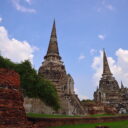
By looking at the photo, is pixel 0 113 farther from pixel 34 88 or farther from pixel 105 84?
pixel 105 84

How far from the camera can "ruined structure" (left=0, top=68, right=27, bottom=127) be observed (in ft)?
Answer: 26.1

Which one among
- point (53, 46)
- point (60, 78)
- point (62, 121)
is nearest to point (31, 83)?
point (62, 121)

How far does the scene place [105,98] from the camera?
1923 inches

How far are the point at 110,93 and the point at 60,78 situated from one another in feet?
58.6

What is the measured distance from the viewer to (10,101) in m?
8.30

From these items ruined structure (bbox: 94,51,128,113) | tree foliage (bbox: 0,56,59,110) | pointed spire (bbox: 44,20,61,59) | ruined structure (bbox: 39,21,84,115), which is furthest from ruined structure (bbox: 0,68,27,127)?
ruined structure (bbox: 94,51,128,113)

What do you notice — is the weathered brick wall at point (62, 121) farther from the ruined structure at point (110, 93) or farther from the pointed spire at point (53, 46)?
the ruined structure at point (110, 93)

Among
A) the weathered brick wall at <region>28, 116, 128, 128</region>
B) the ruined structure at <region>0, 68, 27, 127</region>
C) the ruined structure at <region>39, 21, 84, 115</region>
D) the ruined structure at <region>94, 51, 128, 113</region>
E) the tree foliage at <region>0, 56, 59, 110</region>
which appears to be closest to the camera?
the ruined structure at <region>0, 68, 27, 127</region>

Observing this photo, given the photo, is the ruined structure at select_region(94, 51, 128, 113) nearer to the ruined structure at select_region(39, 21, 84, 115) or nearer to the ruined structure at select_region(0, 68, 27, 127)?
the ruined structure at select_region(39, 21, 84, 115)

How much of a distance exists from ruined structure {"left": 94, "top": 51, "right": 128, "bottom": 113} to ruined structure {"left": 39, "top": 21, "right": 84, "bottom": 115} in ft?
44.7

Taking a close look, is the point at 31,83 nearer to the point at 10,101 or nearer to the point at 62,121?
the point at 62,121

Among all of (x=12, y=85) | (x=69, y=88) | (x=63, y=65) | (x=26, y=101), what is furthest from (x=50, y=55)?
(x=12, y=85)

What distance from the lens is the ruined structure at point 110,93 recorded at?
159 feet

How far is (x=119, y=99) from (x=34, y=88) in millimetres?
33526
